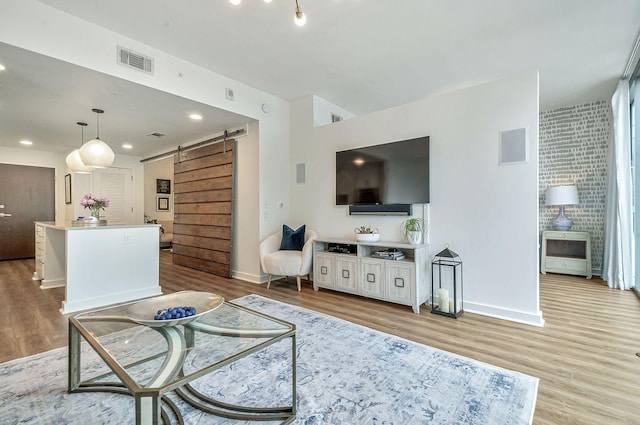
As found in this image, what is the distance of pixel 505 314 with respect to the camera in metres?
2.93

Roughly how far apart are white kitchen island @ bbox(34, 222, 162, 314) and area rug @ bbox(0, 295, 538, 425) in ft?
4.31

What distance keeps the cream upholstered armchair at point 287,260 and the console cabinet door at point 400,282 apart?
47.3 inches

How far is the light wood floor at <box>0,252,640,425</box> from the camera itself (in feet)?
5.61

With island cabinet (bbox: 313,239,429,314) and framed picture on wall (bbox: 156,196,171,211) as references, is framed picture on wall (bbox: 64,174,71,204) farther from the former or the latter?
island cabinet (bbox: 313,239,429,314)

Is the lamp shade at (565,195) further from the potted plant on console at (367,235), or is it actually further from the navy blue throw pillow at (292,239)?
the navy blue throw pillow at (292,239)

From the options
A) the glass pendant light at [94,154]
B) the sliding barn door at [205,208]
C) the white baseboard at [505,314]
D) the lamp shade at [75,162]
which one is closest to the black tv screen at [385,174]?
the white baseboard at [505,314]

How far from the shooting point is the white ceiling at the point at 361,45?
263 cm

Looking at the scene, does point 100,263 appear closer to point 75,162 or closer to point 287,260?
point 75,162

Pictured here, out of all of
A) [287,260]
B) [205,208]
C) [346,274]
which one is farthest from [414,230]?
[205,208]

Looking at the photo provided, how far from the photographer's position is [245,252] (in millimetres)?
4711

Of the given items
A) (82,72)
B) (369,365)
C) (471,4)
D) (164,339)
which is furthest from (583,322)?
(82,72)

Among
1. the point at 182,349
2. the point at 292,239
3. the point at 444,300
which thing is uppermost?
the point at 292,239

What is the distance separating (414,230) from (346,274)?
0.98 m

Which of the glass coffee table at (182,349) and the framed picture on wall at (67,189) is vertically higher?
the framed picture on wall at (67,189)
